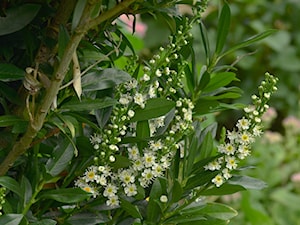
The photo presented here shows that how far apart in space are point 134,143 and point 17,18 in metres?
0.20

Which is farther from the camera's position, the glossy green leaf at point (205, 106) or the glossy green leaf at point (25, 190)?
the glossy green leaf at point (205, 106)

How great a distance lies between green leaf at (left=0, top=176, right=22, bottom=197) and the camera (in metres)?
0.72

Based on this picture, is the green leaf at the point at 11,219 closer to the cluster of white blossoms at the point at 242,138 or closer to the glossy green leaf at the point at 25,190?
the glossy green leaf at the point at 25,190

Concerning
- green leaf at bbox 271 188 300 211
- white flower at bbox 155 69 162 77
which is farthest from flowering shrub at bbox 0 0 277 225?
green leaf at bbox 271 188 300 211

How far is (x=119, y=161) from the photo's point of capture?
76 centimetres

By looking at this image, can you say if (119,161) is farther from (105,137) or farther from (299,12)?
Result: (299,12)

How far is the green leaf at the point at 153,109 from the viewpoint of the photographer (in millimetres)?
756

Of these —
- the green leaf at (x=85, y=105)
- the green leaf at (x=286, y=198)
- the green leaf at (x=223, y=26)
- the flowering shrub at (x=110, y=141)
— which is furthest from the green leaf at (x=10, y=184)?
the green leaf at (x=286, y=198)

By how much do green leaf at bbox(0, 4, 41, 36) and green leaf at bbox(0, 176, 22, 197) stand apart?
165mm

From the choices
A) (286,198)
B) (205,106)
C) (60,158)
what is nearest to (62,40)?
(60,158)

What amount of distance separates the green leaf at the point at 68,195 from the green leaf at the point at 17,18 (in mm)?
190

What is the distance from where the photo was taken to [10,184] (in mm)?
733

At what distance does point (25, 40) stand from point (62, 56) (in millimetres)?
128

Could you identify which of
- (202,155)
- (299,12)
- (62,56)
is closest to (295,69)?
(299,12)
